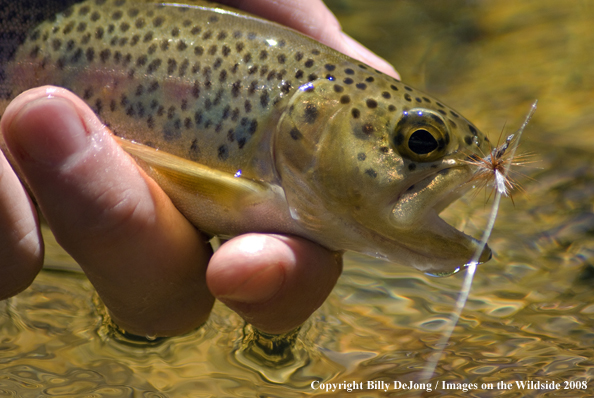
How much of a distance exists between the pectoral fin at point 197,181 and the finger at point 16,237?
0.33 metres

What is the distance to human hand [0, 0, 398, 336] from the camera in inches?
53.0

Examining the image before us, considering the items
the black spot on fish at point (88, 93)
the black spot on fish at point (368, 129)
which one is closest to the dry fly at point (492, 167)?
the black spot on fish at point (368, 129)

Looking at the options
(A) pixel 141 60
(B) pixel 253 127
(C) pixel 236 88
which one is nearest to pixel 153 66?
(A) pixel 141 60

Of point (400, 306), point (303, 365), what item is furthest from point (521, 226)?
point (303, 365)

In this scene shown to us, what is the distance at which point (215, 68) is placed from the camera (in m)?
1.59

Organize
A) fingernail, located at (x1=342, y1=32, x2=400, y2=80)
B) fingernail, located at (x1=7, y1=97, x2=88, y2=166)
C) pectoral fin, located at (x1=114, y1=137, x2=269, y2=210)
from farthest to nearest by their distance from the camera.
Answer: fingernail, located at (x1=342, y1=32, x2=400, y2=80) < pectoral fin, located at (x1=114, y1=137, x2=269, y2=210) < fingernail, located at (x1=7, y1=97, x2=88, y2=166)

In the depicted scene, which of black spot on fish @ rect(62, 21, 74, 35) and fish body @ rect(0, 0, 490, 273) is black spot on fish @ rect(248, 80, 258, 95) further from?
black spot on fish @ rect(62, 21, 74, 35)

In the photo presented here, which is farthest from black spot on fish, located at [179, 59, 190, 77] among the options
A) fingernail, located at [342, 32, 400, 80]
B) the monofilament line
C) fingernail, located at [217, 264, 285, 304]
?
the monofilament line

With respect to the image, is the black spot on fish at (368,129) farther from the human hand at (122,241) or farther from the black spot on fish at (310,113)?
the human hand at (122,241)

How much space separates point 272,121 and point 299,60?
0.21m

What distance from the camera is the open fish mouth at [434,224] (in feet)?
4.59

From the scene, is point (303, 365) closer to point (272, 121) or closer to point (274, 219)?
point (274, 219)

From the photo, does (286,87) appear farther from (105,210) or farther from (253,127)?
(105,210)

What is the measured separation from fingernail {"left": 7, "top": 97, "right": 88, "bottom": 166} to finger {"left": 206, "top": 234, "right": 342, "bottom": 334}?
1.57ft
